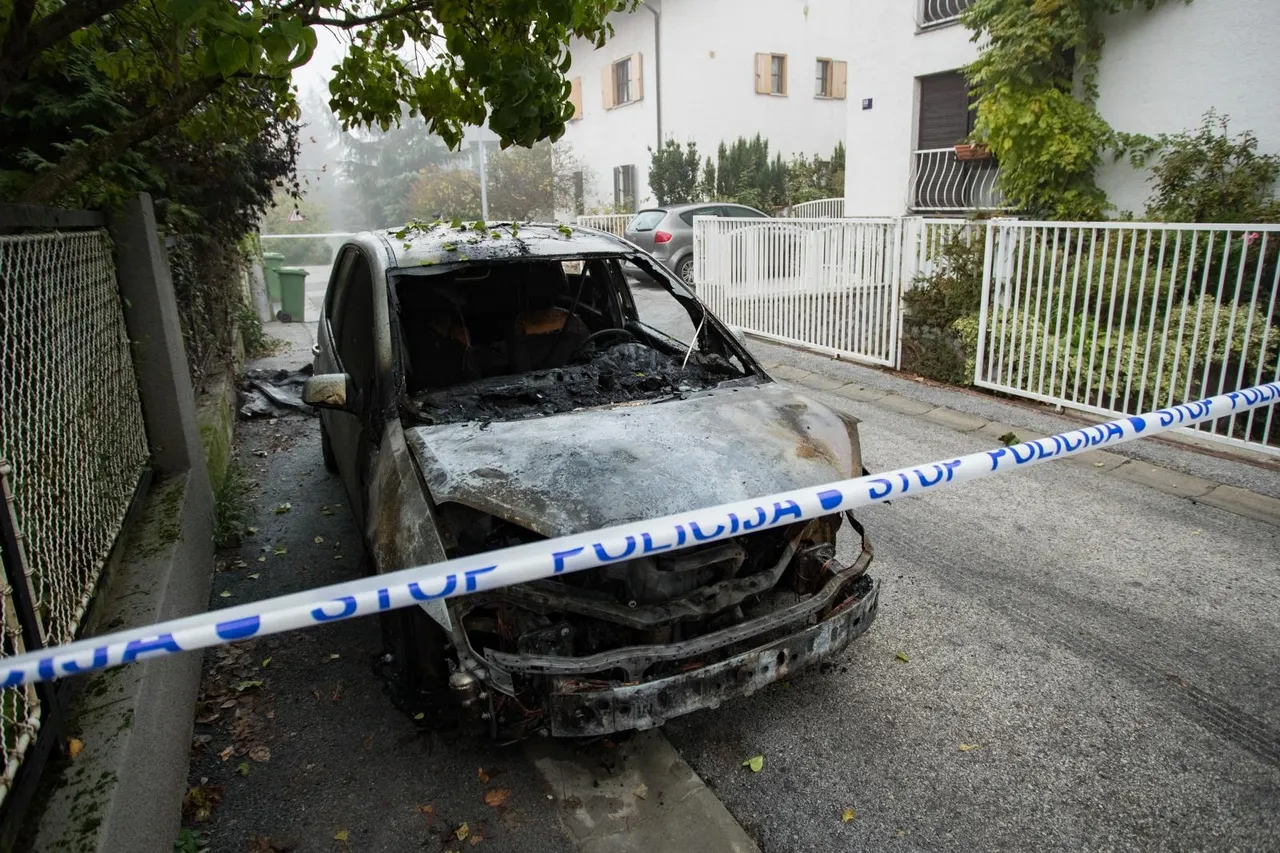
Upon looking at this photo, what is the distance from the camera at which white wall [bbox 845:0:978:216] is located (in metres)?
10.9

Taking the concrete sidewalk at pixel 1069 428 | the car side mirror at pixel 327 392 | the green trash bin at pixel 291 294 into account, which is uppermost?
the car side mirror at pixel 327 392

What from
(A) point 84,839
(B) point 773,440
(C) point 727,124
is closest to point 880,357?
(B) point 773,440

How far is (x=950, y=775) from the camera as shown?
8.63 ft

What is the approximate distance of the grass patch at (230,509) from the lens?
14.6ft

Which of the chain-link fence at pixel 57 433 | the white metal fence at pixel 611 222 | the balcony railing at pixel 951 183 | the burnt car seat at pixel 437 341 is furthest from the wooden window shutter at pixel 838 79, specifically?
the chain-link fence at pixel 57 433

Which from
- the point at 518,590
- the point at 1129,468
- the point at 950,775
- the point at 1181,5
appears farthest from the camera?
the point at 1181,5

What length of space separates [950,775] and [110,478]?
3477 mm

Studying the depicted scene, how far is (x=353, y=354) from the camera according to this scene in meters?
4.16

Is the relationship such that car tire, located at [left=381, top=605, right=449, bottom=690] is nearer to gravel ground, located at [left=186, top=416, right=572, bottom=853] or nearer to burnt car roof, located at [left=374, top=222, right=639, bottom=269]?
gravel ground, located at [left=186, top=416, right=572, bottom=853]

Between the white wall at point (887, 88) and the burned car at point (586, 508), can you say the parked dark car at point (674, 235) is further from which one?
the burned car at point (586, 508)

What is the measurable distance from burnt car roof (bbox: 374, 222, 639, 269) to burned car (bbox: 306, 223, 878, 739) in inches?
0.7

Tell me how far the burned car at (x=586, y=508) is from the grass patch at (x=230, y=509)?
3.53ft

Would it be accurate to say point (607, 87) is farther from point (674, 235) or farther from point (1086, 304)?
point (1086, 304)

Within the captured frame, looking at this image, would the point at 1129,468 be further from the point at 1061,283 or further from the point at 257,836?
the point at 257,836
